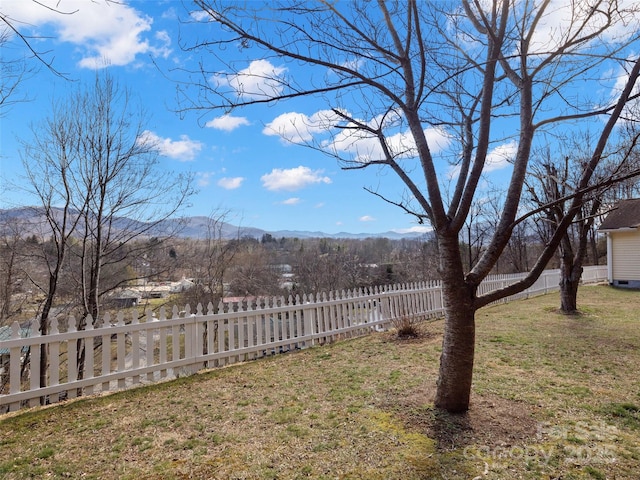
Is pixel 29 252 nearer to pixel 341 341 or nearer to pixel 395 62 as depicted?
pixel 341 341

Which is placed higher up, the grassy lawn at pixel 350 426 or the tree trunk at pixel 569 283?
the tree trunk at pixel 569 283

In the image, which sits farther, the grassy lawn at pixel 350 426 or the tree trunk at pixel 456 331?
the tree trunk at pixel 456 331

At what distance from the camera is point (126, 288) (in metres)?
8.90

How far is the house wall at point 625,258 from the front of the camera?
615 inches

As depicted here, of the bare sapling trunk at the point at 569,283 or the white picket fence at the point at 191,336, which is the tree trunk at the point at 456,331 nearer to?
the white picket fence at the point at 191,336

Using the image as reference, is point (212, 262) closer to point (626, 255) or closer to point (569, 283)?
point (569, 283)

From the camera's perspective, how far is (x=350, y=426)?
2949mm

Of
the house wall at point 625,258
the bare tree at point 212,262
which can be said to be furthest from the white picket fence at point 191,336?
the house wall at point 625,258

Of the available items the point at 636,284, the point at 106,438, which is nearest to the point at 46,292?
the point at 106,438

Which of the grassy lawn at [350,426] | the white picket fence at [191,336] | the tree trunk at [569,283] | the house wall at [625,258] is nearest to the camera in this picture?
the grassy lawn at [350,426]

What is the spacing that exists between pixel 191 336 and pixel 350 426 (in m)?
2.83

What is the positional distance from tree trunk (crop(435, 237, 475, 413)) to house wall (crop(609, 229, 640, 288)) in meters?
17.3

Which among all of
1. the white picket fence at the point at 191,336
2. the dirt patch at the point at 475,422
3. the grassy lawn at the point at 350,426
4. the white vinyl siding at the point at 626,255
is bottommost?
the grassy lawn at the point at 350,426

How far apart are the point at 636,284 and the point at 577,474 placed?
17724mm
